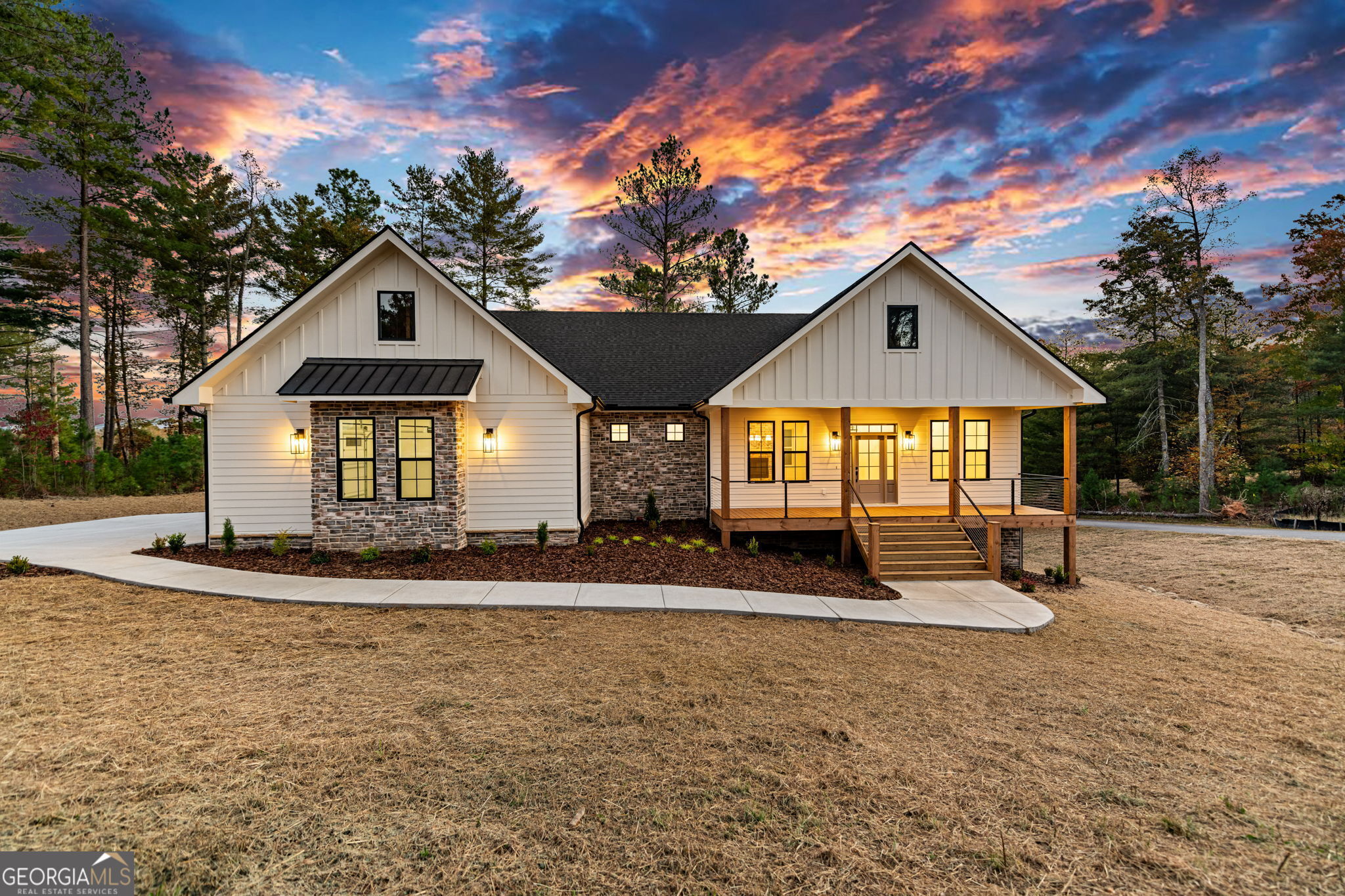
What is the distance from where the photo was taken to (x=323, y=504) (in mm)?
11133

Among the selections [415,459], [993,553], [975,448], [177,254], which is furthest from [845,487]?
[177,254]

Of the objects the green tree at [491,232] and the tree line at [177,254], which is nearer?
the tree line at [177,254]

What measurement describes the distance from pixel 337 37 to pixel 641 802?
19.5 m

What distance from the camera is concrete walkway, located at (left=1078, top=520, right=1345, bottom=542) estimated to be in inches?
655

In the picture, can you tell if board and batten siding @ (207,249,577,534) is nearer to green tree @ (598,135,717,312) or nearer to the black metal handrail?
the black metal handrail

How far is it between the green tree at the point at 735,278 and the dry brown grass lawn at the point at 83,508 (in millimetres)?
23125

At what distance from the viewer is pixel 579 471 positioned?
1266 cm

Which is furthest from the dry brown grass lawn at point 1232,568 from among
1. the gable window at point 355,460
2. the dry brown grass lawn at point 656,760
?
the gable window at point 355,460

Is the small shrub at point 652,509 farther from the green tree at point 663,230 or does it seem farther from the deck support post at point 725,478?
the green tree at point 663,230

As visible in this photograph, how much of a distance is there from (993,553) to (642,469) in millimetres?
8833

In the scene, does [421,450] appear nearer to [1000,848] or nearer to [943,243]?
[1000,848]

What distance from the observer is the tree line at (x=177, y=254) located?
2109 centimetres

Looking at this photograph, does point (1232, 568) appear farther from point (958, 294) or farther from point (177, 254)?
point (177, 254)

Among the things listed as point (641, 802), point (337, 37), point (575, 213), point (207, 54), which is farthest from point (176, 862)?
point (575, 213)
